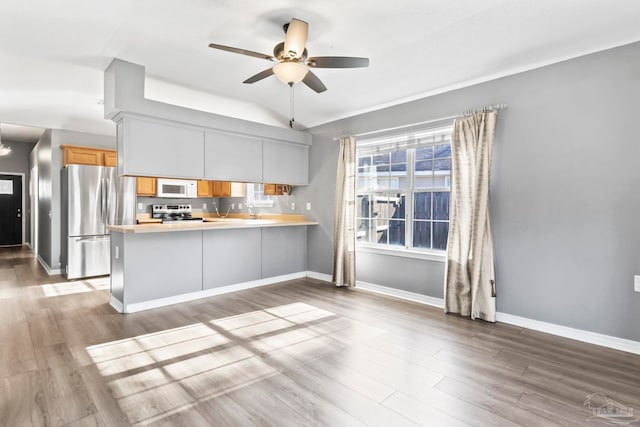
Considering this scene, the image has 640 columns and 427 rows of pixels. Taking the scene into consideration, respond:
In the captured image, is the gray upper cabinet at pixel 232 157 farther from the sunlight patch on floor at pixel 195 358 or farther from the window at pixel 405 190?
the sunlight patch on floor at pixel 195 358

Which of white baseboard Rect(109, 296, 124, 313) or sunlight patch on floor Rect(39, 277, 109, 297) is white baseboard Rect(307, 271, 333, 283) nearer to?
white baseboard Rect(109, 296, 124, 313)

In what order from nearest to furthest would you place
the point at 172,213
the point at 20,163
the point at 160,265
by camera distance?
the point at 160,265 < the point at 172,213 < the point at 20,163

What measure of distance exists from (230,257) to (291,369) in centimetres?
243

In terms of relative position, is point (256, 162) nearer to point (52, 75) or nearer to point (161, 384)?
point (52, 75)

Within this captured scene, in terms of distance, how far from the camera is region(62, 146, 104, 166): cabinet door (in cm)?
553

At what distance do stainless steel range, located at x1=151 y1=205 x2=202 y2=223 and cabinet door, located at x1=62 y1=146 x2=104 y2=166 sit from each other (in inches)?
47.8

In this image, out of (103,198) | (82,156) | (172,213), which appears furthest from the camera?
(172,213)

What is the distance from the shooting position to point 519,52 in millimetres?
2996

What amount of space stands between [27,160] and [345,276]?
372 inches

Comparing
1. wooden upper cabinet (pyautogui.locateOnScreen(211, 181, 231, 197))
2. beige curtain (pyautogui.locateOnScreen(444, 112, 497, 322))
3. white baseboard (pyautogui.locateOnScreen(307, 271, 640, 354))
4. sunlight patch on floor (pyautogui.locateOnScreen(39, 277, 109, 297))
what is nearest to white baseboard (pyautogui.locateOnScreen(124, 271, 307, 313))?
sunlight patch on floor (pyautogui.locateOnScreen(39, 277, 109, 297))

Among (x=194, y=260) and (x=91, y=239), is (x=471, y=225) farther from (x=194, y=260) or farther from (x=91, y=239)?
(x=91, y=239)

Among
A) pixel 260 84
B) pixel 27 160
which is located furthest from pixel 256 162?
pixel 27 160

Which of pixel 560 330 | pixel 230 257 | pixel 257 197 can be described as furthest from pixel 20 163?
pixel 560 330

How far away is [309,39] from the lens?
2.98 meters
